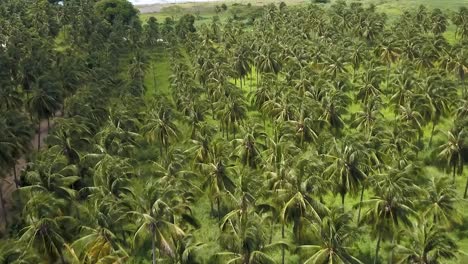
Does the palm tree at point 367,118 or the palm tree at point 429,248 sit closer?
the palm tree at point 429,248

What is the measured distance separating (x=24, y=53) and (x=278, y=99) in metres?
60.2

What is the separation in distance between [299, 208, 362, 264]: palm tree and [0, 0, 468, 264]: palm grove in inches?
6.6

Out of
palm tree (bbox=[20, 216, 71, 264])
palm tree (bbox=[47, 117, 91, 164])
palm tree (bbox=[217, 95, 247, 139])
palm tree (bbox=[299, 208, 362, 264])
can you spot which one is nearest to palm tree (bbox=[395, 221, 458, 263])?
palm tree (bbox=[299, 208, 362, 264])

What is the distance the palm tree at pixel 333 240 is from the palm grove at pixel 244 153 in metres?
0.17

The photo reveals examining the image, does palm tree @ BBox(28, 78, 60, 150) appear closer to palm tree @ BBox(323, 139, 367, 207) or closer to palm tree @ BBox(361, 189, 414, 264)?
palm tree @ BBox(323, 139, 367, 207)

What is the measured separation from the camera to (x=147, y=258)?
54.5 meters

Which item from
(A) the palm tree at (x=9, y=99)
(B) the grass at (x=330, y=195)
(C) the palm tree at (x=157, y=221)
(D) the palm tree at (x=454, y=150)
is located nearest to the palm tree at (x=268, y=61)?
(B) the grass at (x=330, y=195)

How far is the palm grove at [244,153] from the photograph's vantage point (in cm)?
4262

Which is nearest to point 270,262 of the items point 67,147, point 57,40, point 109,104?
point 67,147

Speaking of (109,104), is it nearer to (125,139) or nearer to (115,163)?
(125,139)

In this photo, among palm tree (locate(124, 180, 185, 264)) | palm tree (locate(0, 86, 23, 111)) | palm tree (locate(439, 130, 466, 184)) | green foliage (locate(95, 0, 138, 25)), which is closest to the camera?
palm tree (locate(124, 180, 185, 264))

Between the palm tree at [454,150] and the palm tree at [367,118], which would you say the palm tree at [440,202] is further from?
the palm tree at [367,118]

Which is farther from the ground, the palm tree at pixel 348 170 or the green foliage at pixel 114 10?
the green foliage at pixel 114 10

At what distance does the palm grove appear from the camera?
42625 millimetres
